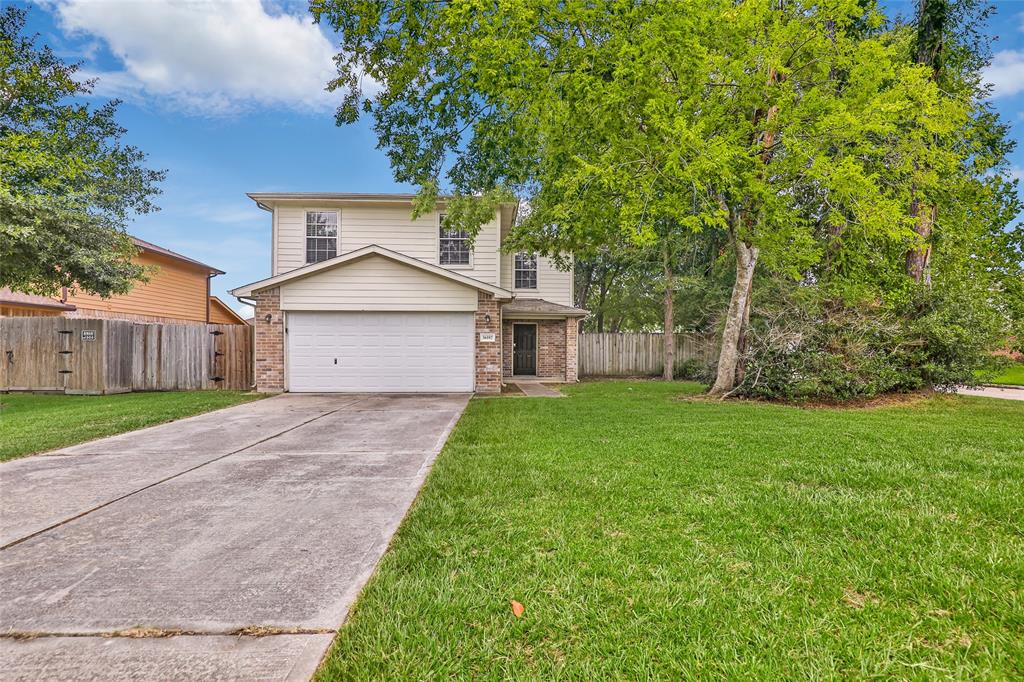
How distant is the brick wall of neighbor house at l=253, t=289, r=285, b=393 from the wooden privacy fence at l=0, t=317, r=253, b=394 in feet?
5.74

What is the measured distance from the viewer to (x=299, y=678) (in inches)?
68.9

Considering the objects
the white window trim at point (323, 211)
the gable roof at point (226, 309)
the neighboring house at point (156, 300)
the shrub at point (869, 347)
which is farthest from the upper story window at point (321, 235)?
the gable roof at point (226, 309)

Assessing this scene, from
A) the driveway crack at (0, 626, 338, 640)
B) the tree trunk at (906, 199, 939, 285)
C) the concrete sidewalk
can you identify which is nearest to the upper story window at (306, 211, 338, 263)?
the driveway crack at (0, 626, 338, 640)

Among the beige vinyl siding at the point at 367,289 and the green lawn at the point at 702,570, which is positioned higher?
the beige vinyl siding at the point at 367,289

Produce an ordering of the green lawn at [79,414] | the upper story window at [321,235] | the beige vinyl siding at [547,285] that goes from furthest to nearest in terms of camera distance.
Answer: the beige vinyl siding at [547,285] < the upper story window at [321,235] < the green lawn at [79,414]

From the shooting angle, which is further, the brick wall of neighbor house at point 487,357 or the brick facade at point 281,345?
the brick wall of neighbor house at point 487,357

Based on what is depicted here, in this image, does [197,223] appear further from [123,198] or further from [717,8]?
[717,8]

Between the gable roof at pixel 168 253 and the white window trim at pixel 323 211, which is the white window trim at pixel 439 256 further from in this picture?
the gable roof at pixel 168 253

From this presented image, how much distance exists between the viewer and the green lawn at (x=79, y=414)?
19.6ft

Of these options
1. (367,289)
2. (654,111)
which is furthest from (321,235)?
(654,111)

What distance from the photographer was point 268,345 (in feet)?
39.1

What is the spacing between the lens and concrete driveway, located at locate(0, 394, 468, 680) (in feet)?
6.32

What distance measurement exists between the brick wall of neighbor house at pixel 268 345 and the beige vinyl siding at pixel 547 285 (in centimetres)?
751

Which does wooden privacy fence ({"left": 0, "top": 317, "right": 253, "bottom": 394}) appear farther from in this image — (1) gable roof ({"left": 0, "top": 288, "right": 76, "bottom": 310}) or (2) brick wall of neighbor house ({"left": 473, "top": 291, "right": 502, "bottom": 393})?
(2) brick wall of neighbor house ({"left": 473, "top": 291, "right": 502, "bottom": 393})
